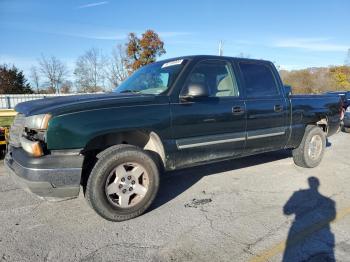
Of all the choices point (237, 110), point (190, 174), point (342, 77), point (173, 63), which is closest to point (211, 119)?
point (237, 110)

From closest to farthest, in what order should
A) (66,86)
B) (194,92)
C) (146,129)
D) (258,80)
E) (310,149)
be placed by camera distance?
1. (146,129)
2. (194,92)
3. (258,80)
4. (310,149)
5. (66,86)

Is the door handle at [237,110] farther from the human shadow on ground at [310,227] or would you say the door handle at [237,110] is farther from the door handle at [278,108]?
the human shadow on ground at [310,227]

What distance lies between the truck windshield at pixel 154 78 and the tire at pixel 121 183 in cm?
96

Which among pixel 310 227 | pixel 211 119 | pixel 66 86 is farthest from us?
pixel 66 86

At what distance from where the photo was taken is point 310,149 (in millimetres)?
6109

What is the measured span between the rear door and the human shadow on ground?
916mm

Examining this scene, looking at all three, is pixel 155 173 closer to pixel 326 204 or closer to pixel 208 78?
pixel 208 78

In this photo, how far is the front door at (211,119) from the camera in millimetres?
4102

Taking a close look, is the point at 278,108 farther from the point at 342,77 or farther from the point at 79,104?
the point at 342,77

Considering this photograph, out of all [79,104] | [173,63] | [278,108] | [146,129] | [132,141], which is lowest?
[132,141]

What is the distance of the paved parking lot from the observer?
9.94ft

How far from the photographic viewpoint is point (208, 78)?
14.9 feet

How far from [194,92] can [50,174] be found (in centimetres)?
187

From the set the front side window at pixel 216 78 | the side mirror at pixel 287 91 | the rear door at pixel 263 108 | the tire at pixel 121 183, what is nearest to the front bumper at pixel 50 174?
the tire at pixel 121 183
